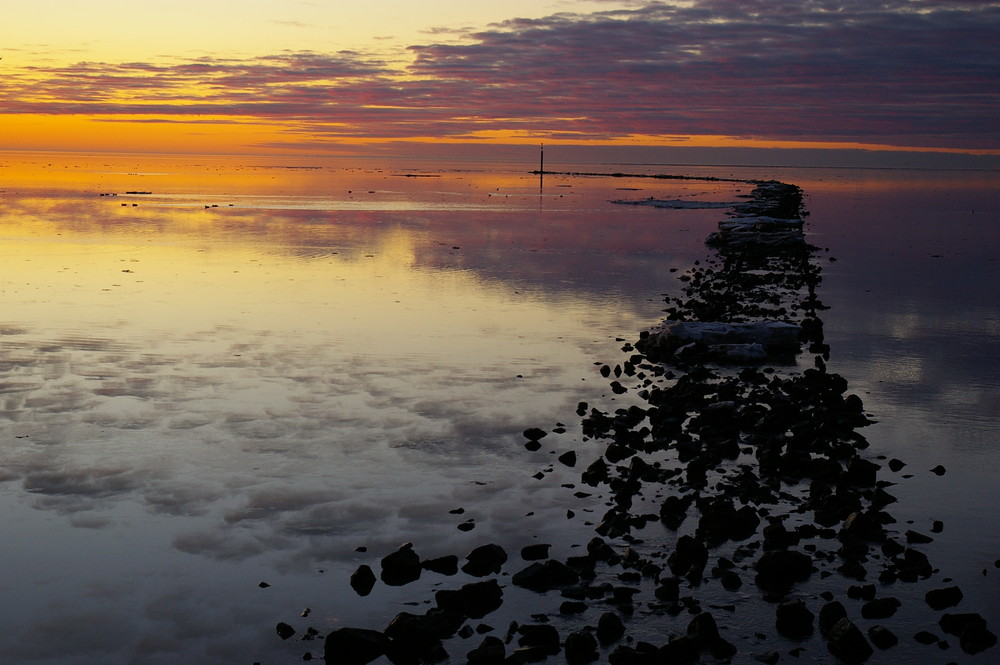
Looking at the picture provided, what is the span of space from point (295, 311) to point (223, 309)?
1.51m

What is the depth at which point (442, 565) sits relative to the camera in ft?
25.3

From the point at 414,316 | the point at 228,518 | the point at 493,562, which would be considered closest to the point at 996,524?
the point at 493,562

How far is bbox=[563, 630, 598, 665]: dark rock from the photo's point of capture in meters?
6.32

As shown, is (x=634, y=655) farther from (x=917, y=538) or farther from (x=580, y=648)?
(x=917, y=538)

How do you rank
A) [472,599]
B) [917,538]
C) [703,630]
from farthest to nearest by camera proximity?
[917,538] < [472,599] < [703,630]

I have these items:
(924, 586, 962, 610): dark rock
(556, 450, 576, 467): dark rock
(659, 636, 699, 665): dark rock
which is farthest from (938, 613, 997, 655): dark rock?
(556, 450, 576, 467): dark rock

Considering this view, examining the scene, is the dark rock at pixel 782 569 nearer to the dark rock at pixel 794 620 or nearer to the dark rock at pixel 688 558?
the dark rock at pixel 688 558

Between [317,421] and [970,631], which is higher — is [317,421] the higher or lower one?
the lower one

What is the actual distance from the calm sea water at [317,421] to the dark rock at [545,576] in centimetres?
26

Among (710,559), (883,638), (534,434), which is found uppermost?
(883,638)

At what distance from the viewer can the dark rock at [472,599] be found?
7.02 metres

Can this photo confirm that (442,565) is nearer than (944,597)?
No

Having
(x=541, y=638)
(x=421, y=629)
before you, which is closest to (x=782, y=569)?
(x=541, y=638)

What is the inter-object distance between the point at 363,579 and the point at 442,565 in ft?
2.22
